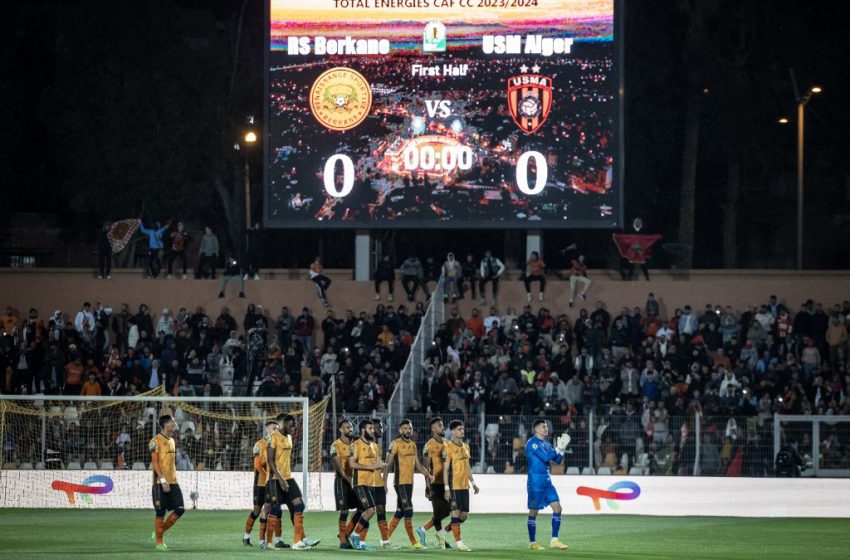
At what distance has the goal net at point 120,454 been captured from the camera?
26.8 metres

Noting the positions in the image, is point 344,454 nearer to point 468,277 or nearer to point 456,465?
point 456,465

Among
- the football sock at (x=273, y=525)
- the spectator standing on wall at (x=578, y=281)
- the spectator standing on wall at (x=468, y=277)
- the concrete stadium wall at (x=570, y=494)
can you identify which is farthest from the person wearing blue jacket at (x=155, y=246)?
the football sock at (x=273, y=525)

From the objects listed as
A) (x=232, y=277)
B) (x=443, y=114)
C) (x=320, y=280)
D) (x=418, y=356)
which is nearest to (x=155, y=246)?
(x=232, y=277)

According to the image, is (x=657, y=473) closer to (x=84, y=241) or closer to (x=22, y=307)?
(x=22, y=307)

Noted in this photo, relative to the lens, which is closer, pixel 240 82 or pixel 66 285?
pixel 66 285

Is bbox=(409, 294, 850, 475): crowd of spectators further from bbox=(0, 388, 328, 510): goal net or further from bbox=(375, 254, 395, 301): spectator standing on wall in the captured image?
bbox=(0, 388, 328, 510): goal net

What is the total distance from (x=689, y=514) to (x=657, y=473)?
1.17m

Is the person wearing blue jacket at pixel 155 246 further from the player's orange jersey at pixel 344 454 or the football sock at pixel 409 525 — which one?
the football sock at pixel 409 525

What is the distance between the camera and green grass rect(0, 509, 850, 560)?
18.0 m

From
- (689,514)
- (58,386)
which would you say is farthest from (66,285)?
(689,514)

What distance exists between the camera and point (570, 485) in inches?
1026

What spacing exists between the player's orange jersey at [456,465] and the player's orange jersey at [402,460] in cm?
49

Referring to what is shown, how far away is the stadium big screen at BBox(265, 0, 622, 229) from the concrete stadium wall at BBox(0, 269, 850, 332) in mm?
4641

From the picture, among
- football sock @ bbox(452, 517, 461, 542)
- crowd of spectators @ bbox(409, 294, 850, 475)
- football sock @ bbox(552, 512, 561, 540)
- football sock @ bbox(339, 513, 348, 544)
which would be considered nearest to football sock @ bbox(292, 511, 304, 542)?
football sock @ bbox(339, 513, 348, 544)
